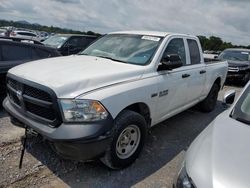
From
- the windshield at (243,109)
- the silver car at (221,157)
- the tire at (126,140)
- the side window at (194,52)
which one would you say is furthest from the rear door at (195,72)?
the silver car at (221,157)

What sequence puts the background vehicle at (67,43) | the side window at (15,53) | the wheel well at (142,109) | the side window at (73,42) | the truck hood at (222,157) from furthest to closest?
the side window at (73,42) → the background vehicle at (67,43) → the side window at (15,53) → the wheel well at (142,109) → the truck hood at (222,157)

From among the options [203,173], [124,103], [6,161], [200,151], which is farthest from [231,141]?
[6,161]

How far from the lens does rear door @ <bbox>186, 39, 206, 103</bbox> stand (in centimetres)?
514

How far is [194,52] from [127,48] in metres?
1.76

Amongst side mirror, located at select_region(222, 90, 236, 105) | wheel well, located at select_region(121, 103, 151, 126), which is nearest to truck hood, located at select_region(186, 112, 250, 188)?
side mirror, located at select_region(222, 90, 236, 105)

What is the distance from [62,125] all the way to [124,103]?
812 millimetres

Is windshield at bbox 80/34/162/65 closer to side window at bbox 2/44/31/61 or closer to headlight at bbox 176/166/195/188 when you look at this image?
side window at bbox 2/44/31/61

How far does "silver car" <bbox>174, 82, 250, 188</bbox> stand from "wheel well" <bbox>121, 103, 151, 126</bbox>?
1.26 metres

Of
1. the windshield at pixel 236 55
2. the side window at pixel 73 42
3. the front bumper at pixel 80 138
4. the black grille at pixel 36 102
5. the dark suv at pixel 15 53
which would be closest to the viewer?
the front bumper at pixel 80 138

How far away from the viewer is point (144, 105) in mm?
3838

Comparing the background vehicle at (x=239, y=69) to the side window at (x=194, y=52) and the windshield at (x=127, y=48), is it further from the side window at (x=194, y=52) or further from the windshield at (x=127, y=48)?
the windshield at (x=127, y=48)

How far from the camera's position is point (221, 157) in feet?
6.85

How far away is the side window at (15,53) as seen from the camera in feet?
19.2

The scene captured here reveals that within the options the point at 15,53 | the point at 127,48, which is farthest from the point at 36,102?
the point at 15,53
